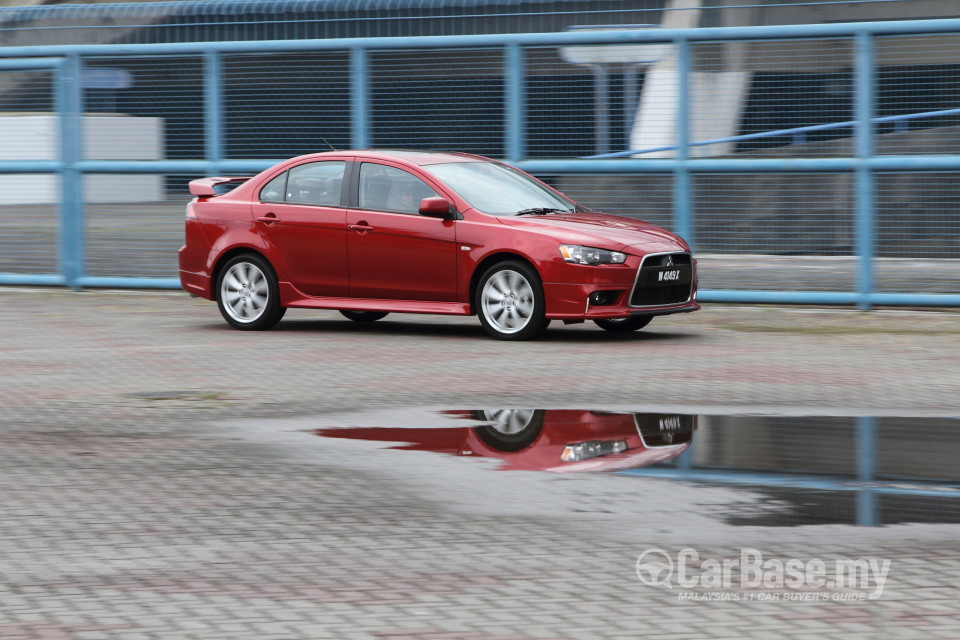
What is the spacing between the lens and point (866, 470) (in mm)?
6707

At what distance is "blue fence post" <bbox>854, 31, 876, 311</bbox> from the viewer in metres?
14.7

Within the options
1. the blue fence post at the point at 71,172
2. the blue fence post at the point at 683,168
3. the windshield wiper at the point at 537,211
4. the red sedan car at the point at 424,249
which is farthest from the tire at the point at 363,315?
the blue fence post at the point at 71,172

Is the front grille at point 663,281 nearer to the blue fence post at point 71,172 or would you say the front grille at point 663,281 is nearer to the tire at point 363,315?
the tire at point 363,315

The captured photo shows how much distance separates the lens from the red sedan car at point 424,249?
472 inches

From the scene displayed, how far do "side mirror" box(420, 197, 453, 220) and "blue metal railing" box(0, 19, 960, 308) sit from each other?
3730 millimetres

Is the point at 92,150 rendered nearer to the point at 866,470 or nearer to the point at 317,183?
the point at 317,183

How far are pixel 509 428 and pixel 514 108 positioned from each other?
27.9ft

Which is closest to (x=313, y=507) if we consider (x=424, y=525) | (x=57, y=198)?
(x=424, y=525)

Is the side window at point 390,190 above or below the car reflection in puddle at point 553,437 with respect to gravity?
above

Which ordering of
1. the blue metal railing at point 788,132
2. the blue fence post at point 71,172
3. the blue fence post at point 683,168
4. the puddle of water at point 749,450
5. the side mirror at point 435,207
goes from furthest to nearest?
the blue fence post at point 71,172 < the blue fence post at point 683,168 < the blue metal railing at point 788,132 < the side mirror at point 435,207 < the puddle of water at point 749,450

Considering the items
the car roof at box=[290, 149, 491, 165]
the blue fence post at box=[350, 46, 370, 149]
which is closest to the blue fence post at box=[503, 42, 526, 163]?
the blue fence post at box=[350, 46, 370, 149]

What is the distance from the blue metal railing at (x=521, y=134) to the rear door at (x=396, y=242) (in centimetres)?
342

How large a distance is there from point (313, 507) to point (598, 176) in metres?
10.1

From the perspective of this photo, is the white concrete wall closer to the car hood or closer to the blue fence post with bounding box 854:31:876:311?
the car hood
